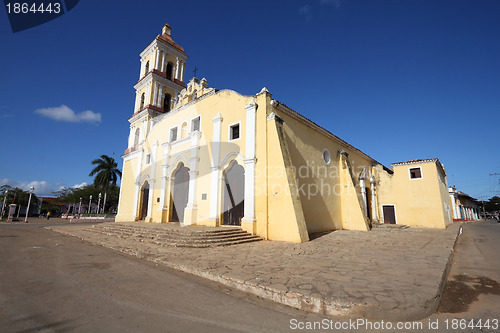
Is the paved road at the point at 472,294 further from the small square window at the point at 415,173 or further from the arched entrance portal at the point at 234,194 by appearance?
the small square window at the point at 415,173

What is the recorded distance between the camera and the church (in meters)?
10.2

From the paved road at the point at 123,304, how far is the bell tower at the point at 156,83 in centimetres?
1782

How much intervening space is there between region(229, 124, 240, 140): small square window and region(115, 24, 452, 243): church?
0.05 meters

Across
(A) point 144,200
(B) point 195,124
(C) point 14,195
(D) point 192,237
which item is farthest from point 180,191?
(C) point 14,195

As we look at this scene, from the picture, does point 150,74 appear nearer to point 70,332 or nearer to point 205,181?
point 205,181

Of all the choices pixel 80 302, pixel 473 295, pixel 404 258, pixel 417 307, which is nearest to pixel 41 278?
pixel 80 302

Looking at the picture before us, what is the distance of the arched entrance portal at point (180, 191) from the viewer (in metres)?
14.8

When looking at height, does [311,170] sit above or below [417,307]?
above

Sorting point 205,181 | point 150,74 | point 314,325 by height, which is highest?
point 150,74

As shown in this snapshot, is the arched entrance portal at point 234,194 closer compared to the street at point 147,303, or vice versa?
the street at point 147,303

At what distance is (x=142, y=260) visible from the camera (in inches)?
245

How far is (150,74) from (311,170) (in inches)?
707

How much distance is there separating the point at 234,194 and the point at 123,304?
351 inches

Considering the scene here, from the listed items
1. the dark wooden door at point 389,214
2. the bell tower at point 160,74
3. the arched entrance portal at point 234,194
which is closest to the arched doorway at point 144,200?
the bell tower at point 160,74
